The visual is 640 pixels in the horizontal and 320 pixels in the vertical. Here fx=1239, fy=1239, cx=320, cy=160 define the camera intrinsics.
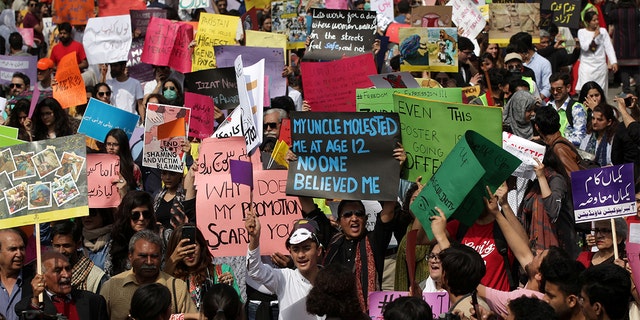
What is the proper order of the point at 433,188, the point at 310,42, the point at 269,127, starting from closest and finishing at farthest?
the point at 433,188
the point at 269,127
the point at 310,42

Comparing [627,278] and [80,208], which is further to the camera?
[80,208]

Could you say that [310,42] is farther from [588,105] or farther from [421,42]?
[588,105]

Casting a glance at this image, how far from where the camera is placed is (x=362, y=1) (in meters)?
20.5

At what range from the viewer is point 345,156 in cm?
936

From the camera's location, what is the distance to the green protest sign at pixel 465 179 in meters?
7.91

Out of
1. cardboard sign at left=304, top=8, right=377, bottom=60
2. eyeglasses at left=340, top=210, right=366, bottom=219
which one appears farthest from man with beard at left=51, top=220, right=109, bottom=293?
cardboard sign at left=304, top=8, right=377, bottom=60

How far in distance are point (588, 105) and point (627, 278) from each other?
7.03m

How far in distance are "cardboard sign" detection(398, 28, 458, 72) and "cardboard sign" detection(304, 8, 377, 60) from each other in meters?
0.80

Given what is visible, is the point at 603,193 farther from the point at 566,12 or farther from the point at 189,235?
the point at 566,12

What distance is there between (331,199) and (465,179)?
6.70ft

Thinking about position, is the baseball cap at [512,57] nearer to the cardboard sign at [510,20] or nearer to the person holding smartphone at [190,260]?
the cardboard sign at [510,20]

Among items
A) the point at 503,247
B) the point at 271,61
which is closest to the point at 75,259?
the point at 503,247

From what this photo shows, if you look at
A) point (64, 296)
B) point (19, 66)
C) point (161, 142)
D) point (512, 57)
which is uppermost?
point (19, 66)

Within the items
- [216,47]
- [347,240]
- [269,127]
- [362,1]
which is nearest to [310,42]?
[216,47]
